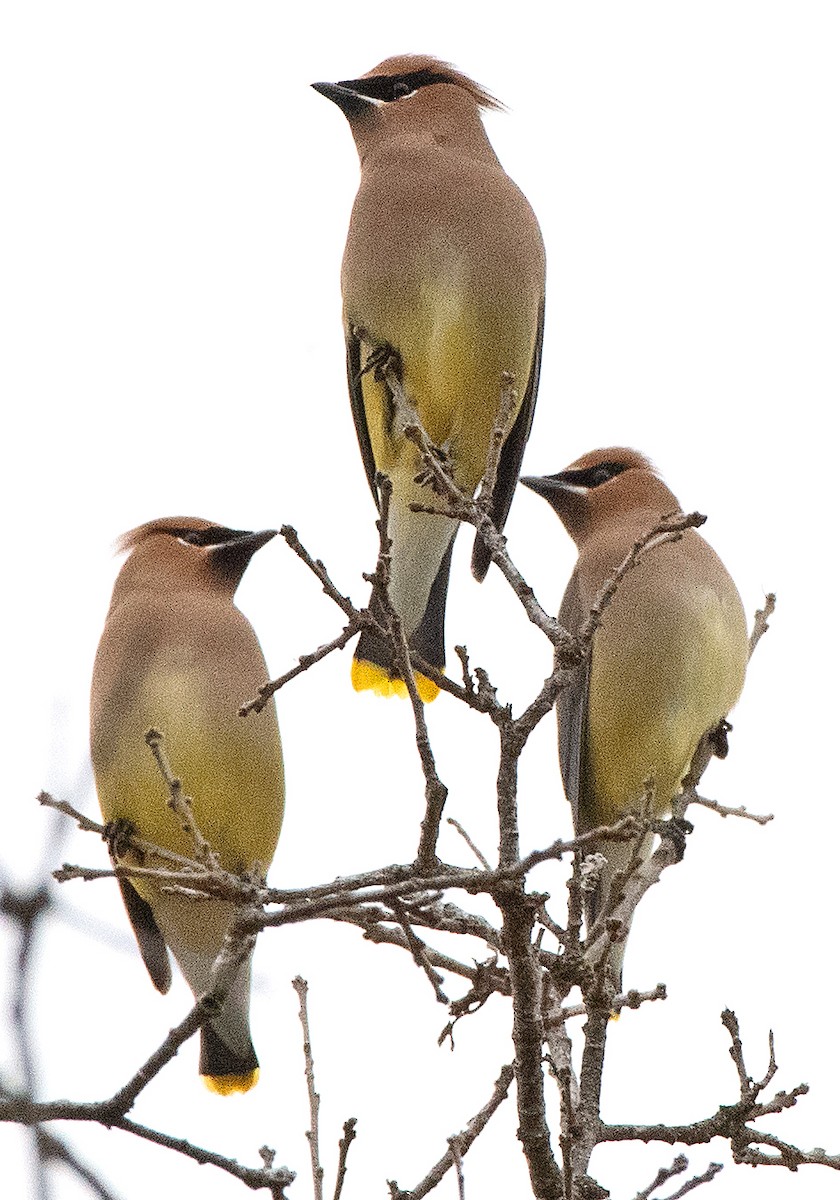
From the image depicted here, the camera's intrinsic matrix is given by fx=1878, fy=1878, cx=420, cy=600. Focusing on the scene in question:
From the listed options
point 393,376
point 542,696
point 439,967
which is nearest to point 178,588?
point 393,376

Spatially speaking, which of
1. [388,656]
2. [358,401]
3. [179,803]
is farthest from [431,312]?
[179,803]

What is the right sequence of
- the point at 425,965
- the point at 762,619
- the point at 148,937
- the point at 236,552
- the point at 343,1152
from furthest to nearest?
1. the point at 236,552
2. the point at 148,937
3. the point at 762,619
4. the point at 425,965
5. the point at 343,1152

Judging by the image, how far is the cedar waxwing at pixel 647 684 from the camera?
4.71 meters

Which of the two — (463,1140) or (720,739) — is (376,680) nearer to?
(720,739)

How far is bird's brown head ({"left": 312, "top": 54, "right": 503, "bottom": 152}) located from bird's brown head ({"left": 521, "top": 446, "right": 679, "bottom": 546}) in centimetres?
110

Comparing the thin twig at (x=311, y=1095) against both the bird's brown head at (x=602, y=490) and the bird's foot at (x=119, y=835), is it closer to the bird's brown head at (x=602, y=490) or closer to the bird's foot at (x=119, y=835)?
the bird's foot at (x=119, y=835)

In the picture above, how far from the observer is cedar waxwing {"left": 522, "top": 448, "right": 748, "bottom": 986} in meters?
4.71

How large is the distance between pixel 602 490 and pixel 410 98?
125 centimetres

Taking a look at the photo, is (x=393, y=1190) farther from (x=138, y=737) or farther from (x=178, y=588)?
(x=178, y=588)

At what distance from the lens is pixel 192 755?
452 centimetres

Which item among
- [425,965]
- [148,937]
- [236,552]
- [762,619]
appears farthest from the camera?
[236,552]

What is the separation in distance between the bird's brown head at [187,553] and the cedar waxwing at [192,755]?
13 millimetres

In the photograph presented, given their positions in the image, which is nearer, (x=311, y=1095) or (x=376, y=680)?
(x=311, y=1095)

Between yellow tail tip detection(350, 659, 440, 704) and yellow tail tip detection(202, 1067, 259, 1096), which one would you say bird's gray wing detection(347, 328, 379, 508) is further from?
yellow tail tip detection(202, 1067, 259, 1096)
